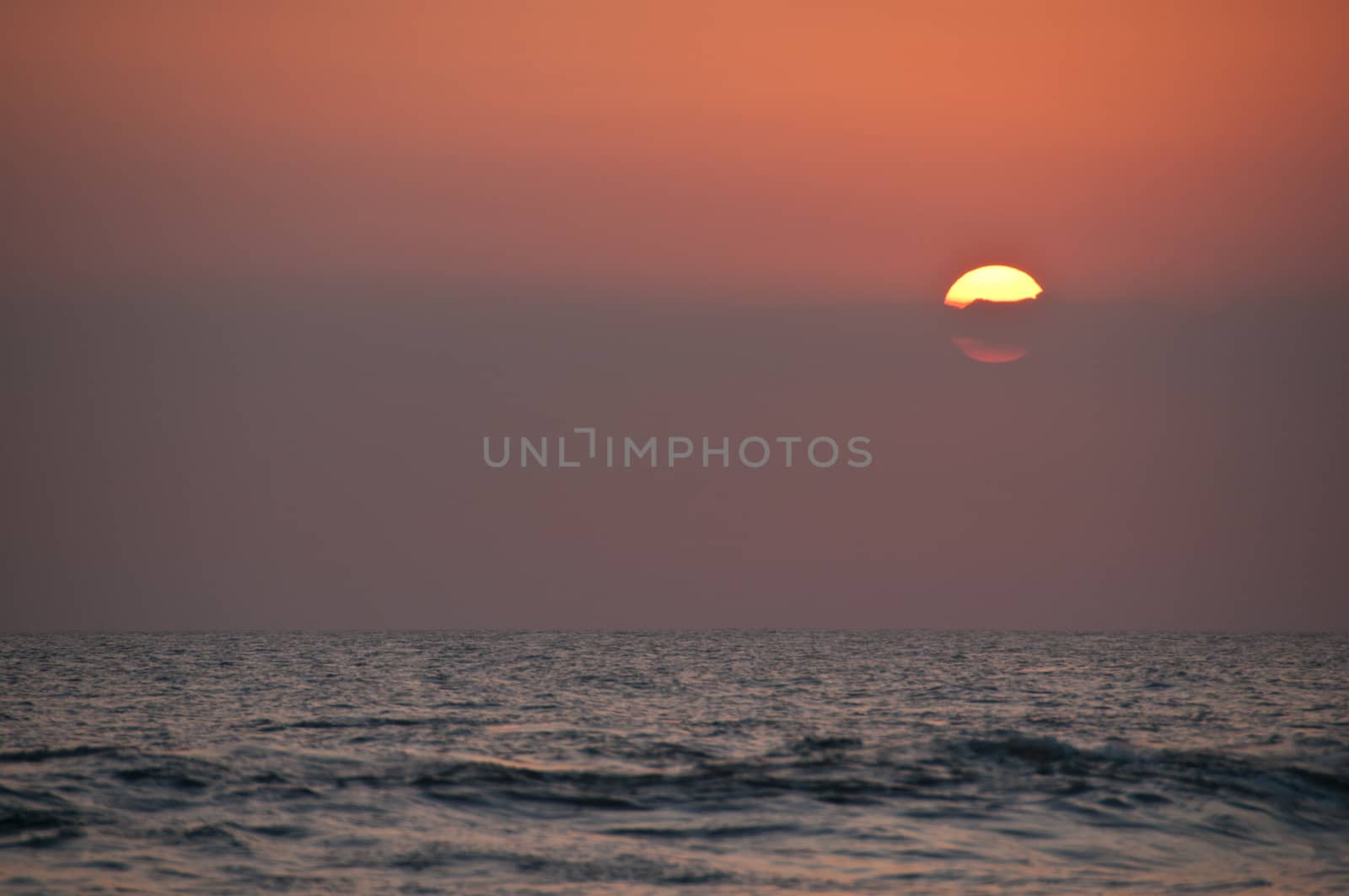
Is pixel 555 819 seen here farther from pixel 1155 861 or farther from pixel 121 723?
pixel 121 723

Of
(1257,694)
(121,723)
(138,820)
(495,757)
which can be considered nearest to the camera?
(138,820)

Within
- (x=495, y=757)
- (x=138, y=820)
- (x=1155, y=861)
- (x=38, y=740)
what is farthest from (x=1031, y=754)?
(x=38, y=740)

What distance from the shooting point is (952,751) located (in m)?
25.0

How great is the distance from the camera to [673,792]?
2005cm

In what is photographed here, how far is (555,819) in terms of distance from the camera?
18031 millimetres

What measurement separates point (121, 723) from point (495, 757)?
13.1m

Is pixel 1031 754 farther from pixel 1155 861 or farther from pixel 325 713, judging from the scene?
pixel 325 713

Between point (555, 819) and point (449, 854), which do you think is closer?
point (449, 854)

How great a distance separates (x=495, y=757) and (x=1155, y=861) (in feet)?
42.0

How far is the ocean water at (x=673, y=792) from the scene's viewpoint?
14633 millimetres

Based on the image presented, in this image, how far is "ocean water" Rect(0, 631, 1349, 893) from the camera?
14.6 m

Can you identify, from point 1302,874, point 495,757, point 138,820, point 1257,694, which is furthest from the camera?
point 1257,694

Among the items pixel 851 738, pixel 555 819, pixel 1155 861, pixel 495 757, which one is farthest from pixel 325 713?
pixel 1155 861

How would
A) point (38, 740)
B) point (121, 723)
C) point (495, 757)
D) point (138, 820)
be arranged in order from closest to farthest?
point (138, 820), point (495, 757), point (38, 740), point (121, 723)
